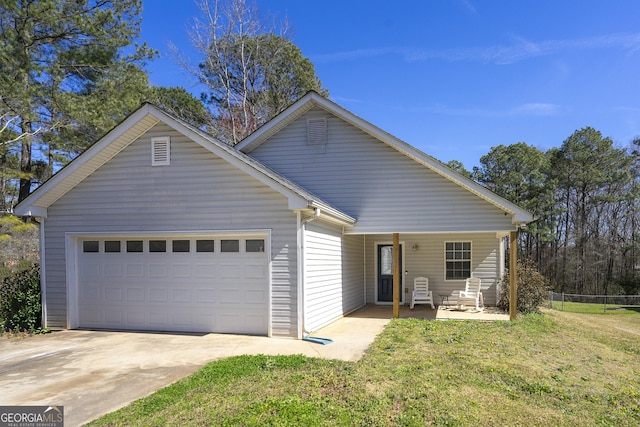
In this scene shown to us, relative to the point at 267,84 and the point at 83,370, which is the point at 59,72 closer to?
the point at 267,84

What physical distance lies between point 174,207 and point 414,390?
642cm

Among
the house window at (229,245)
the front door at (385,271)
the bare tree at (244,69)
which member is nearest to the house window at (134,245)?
the house window at (229,245)

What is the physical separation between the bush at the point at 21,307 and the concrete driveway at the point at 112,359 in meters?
1.01

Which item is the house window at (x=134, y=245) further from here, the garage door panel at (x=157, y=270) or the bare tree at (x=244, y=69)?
the bare tree at (x=244, y=69)

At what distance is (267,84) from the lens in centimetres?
2442

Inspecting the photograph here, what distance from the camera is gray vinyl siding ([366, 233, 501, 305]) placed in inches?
543

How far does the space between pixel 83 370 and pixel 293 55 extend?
21206 mm

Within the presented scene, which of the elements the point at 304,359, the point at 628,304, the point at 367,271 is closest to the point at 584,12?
the point at 367,271

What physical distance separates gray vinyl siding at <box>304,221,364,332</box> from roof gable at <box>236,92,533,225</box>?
2841 mm

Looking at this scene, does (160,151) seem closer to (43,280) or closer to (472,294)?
(43,280)

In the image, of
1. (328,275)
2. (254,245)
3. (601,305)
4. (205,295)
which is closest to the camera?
(254,245)

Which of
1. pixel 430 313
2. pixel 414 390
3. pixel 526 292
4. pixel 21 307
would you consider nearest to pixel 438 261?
pixel 430 313

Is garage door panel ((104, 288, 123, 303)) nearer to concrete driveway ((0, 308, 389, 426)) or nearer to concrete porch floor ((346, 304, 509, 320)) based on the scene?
concrete driveway ((0, 308, 389, 426))

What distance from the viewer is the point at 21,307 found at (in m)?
9.74
